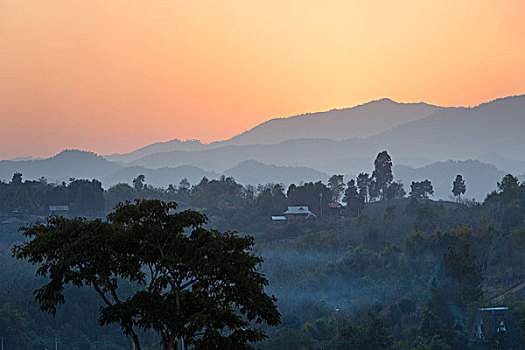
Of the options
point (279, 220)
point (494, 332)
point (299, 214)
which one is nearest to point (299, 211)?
point (299, 214)

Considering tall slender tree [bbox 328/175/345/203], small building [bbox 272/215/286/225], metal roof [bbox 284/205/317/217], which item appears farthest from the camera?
tall slender tree [bbox 328/175/345/203]

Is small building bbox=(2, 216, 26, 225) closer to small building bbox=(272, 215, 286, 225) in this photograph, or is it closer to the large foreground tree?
small building bbox=(272, 215, 286, 225)

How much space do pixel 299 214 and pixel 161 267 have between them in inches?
3071

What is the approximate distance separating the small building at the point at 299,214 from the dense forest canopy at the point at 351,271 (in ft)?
5.19

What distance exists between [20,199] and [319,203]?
39.8 meters

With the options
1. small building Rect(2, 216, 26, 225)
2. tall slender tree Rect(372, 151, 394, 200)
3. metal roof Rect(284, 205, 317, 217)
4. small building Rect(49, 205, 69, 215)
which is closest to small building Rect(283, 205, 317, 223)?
metal roof Rect(284, 205, 317, 217)

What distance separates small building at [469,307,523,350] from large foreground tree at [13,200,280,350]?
29638 mm

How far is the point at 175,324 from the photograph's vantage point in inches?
639

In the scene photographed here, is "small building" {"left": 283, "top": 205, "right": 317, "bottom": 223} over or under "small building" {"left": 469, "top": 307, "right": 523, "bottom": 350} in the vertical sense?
over

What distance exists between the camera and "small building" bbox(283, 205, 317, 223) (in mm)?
93250

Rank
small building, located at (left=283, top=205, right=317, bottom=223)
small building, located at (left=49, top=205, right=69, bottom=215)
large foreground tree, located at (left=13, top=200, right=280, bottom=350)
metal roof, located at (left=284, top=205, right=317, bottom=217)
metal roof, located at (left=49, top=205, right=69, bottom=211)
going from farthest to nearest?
metal roof, located at (left=49, top=205, right=69, bottom=211), small building, located at (left=49, top=205, right=69, bottom=215), metal roof, located at (left=284, top=205, right=317, bottom=217), small building, located at (left=283, top=205, right=317, bottom=223), large foreground tree, located at (left=13, top=200, right=280, bottom=350)

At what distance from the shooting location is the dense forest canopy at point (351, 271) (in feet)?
157

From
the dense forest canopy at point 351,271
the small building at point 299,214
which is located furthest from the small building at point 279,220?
the dense forest canopy at point 351,271

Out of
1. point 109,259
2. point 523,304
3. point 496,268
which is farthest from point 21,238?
point 109,259
